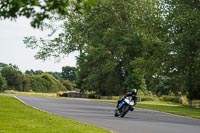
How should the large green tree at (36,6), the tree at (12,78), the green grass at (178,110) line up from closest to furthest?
the large green tree at (36,6)
the green grass at (178,110)
the tree at (12,78)

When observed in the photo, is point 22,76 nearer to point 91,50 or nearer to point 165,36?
point 91,50

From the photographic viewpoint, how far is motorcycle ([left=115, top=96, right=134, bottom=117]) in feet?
86.4

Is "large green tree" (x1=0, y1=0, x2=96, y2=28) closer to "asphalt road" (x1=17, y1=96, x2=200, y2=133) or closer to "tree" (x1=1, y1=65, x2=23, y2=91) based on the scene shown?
"asphalt road" (x1=17, y1=96, x2=200, y2=133)

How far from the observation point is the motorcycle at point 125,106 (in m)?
26.3

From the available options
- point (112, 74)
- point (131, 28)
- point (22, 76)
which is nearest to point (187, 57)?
point (131, 28)

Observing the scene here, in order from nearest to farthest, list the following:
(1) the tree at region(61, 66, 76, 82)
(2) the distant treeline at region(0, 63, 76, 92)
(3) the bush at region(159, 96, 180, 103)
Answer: (3) the bush at region(159, 96, 180, 103)
(2) the distant treeline at region(0, 63, 76, 92)
(1) the tree at region(61, 66, 76, 82)

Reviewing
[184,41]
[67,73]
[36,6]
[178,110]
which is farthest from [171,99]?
[36,6]

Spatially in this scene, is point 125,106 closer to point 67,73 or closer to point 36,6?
point 36,6

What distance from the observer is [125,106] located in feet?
86.6

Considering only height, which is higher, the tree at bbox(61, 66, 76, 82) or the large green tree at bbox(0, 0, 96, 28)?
the tree at bbox(61, 66, 76, 82)

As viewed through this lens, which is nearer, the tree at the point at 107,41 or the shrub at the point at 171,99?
the tree at the point at 107,41

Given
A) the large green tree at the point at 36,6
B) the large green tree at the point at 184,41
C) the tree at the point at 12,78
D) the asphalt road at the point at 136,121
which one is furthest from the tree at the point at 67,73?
the large green tree at the point at 36,6

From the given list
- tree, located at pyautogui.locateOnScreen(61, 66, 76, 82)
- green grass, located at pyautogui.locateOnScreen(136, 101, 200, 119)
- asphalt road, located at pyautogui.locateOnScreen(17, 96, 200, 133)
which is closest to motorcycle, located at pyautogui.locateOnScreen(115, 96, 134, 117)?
asphalt road, located at pyautogui.locateOnScreen(17, 96, 200, 133)

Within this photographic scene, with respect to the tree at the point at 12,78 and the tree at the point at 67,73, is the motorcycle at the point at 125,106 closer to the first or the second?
the tree at the point at 12,78
